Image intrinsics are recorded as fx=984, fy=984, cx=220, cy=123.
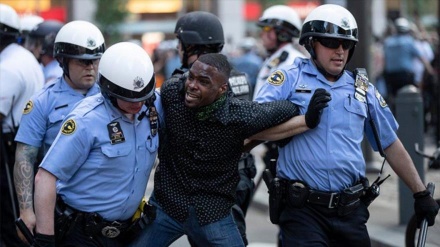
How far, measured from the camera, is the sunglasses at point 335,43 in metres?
5.35

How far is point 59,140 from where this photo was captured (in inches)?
192

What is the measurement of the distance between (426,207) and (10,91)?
3.00m

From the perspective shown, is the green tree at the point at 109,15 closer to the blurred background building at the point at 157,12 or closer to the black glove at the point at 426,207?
the blurred background building at the point at 157,12

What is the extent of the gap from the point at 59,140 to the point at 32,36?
12.5 feet

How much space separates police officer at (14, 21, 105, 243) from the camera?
18.9 feet

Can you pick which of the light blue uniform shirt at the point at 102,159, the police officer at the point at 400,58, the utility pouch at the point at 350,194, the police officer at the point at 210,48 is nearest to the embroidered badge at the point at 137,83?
the light blue uniform shirt at the point at 102,159

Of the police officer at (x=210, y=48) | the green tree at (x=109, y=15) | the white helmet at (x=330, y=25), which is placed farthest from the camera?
the green tree at (x=109, y=15)

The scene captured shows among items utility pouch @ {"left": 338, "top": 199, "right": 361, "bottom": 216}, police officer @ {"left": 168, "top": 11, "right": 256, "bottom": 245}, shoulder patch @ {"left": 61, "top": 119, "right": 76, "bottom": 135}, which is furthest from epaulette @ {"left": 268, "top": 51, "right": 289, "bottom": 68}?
shoulder patch @ {"left": 61, "top": 119, "right": 76, "bottom": 135}

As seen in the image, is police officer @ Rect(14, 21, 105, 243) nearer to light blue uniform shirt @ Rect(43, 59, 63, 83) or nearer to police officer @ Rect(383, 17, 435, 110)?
light blue uniform shirt @ Rect(43, 59, 63, 83)

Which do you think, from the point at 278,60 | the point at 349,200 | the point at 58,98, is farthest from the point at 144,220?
the point at 278,60

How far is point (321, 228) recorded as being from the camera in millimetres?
5289

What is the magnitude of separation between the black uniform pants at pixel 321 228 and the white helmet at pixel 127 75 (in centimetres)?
106

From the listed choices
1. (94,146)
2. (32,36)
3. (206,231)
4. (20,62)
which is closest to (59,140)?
(94,146)

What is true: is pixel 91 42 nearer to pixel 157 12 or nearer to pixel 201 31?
pixel 201 31
